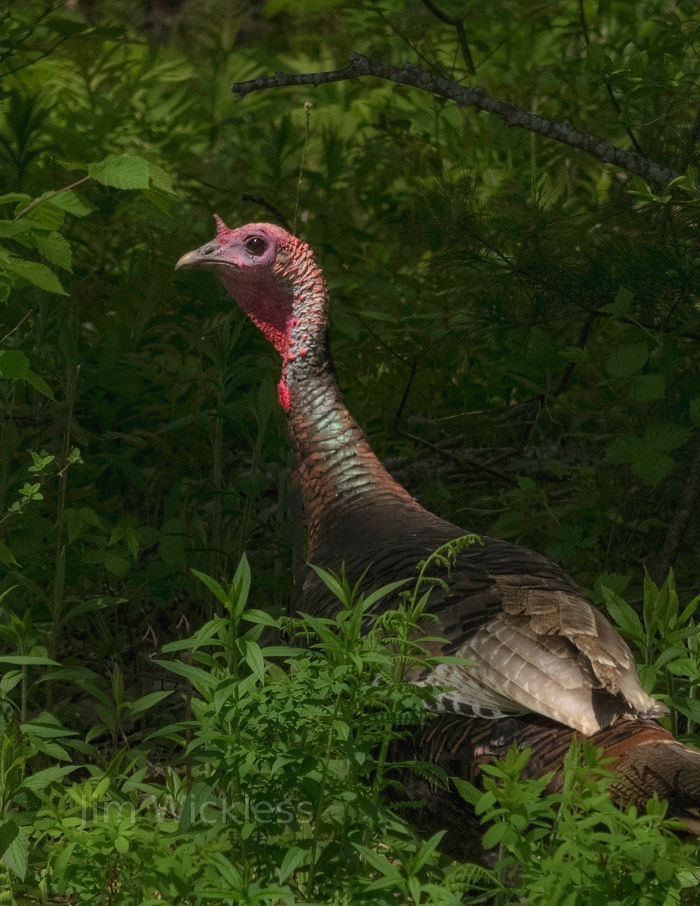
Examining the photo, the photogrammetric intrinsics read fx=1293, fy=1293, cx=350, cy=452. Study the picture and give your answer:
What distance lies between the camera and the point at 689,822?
8.58 feet

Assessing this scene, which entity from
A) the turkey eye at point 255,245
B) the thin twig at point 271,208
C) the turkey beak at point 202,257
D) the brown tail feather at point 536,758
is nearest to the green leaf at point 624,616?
the brown tail feather at point 536,758

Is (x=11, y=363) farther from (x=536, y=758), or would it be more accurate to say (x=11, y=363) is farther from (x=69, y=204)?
(x=536, y=758)

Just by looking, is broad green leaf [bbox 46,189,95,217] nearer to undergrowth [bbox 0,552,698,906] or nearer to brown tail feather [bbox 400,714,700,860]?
undergrowth [bbox 0,552,698,906]

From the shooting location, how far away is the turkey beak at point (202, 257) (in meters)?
4.61

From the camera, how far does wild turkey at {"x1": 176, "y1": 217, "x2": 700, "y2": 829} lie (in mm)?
2912

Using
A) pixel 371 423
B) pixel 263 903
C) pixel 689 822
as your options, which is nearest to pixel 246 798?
pixel 263 903

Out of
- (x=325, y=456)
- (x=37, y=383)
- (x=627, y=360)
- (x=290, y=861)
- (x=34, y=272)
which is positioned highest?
(x=34, y=272)

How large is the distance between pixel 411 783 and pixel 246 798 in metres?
0.51

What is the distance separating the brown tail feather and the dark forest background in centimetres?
12

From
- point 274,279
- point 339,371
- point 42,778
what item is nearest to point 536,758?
point 42,778

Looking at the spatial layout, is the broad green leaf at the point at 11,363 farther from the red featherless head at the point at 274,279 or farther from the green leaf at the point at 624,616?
the green leaf at the point at 624,616

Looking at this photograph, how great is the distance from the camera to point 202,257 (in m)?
4.61

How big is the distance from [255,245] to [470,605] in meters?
1.82
